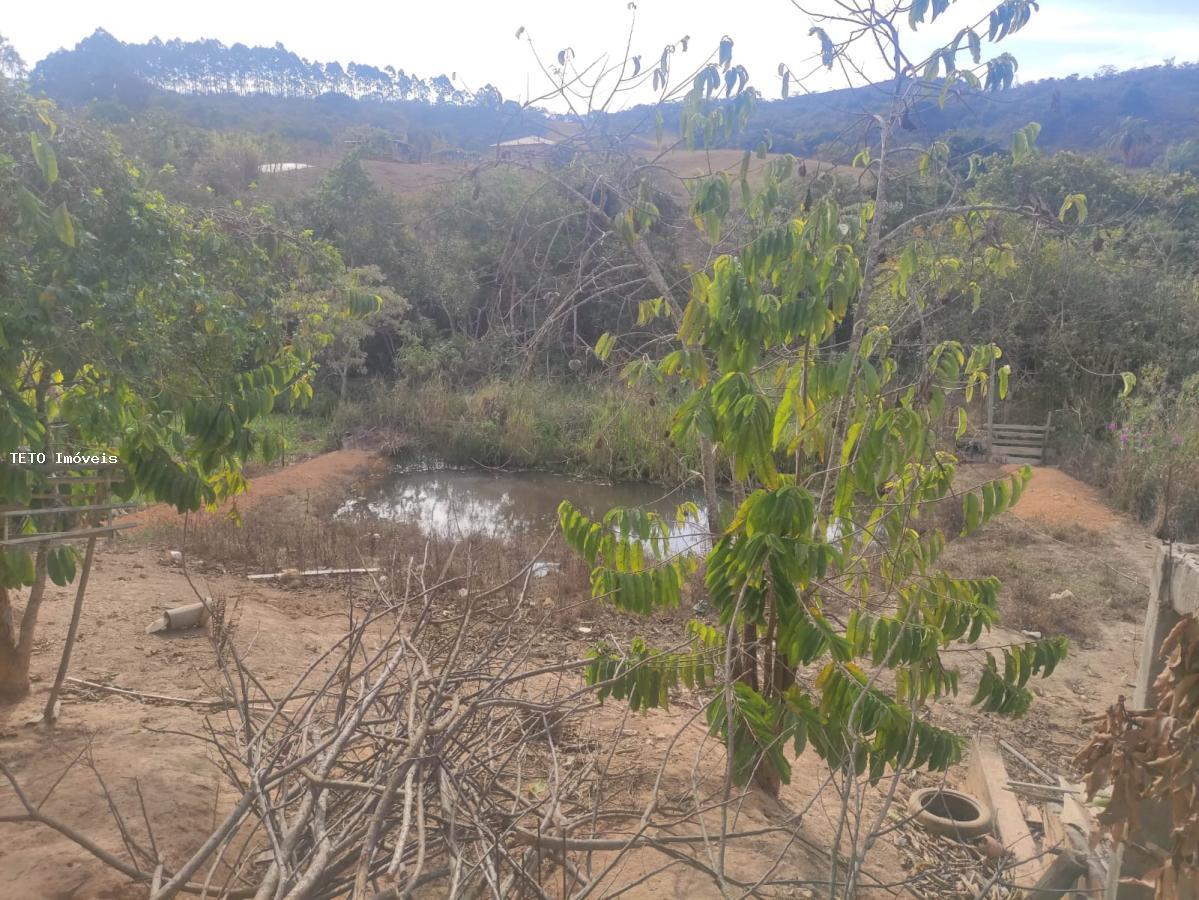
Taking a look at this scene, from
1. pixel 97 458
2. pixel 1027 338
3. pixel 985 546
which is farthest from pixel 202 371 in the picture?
pixel 1027 338

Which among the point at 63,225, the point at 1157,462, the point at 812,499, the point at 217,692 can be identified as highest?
the point at 63,225

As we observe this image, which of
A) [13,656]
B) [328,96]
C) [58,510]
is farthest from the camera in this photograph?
[328,96]

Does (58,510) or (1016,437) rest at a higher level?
(58,510)

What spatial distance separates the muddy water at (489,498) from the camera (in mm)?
10773

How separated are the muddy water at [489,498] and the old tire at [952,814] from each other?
5874 mm

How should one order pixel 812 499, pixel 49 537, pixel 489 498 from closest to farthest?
pixel 812 499 → pixel 49 537 → pixel 489 498

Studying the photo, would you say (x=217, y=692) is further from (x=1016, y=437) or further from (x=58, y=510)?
(x=1016, y=437)

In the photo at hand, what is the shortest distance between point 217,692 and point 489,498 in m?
9.21

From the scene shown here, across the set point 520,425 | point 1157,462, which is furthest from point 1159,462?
point 520,425

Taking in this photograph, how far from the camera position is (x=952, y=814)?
11.7ft

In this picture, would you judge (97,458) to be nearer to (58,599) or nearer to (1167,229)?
(58,599)

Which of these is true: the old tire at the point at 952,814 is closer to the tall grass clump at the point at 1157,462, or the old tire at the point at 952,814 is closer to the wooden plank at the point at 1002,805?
the wooden plank at the point at 1002,805

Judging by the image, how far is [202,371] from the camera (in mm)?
3285

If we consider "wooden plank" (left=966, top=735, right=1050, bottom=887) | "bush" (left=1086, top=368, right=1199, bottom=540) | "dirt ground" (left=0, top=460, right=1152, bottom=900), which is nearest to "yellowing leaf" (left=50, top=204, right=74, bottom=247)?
"dirt ground" (left=0, top=460, right=1152, bottom=900)
